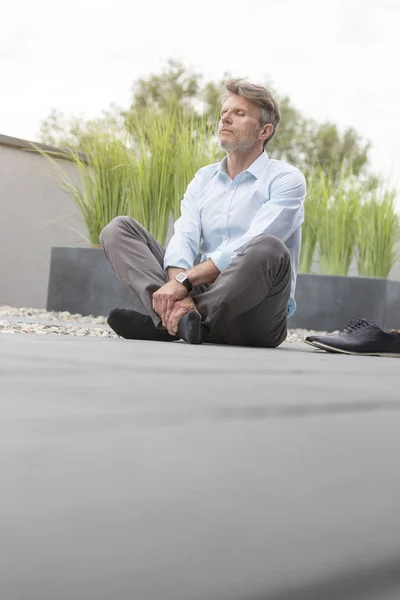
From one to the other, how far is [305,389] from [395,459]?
0.68 ft

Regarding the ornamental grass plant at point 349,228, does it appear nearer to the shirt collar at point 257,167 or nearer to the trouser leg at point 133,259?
the shirt collar at point 257,167

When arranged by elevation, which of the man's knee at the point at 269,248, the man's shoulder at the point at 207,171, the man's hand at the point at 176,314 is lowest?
the man's hand at the point at 176,314

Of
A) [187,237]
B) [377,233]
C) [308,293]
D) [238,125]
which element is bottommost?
[308,293]

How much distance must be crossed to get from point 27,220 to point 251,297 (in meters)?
3.55

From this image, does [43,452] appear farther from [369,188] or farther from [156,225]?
[369,188]

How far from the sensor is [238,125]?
282 cm

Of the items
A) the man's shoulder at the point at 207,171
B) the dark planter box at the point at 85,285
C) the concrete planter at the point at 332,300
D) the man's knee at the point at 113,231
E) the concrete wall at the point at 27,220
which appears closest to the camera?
the man's knee at the point at 113,231

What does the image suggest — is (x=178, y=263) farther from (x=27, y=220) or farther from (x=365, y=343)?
(x=27, y=220)

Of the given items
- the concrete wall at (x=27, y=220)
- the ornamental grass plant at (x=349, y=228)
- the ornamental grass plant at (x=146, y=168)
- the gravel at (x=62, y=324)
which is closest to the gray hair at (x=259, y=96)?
the gravel at (x=62, y=324)

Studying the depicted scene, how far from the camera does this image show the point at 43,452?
0.53m

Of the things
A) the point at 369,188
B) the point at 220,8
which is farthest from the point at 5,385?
the point at 220,8

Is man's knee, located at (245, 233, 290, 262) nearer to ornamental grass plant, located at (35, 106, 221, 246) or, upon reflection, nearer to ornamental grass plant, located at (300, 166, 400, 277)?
ornamental grass plant, located at (35, 106, 221, 246)

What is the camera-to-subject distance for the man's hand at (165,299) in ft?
7.59

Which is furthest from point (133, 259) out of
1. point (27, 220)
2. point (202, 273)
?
point (27, 220)
